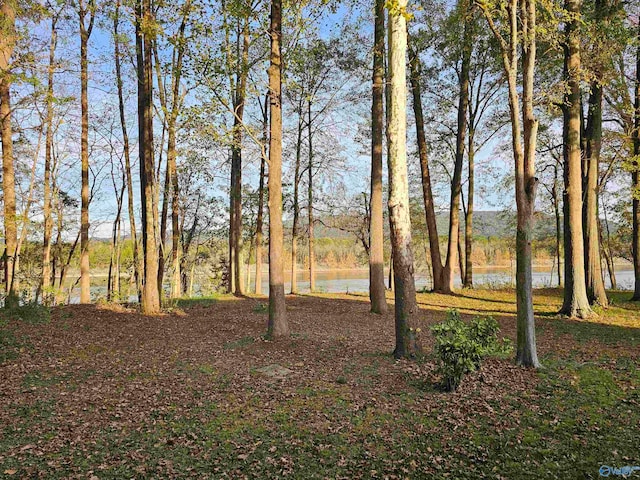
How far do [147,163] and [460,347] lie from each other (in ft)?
29.1

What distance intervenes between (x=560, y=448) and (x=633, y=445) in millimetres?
597

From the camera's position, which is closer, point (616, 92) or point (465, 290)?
point (616, 92)

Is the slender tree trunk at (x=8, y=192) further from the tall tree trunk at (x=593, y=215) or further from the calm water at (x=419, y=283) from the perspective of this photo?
the tall tree trunk at (x=593, y=215)

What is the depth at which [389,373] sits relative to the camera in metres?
5.53

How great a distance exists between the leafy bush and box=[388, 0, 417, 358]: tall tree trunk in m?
1.04

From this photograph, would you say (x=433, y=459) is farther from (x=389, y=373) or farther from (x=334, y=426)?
(x=389, y=373)

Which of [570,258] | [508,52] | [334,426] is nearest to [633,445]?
[334,426]

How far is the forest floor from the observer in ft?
10.9

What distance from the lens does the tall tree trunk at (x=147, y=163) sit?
33.2 ft

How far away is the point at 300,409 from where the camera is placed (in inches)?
176

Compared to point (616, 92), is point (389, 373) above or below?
below

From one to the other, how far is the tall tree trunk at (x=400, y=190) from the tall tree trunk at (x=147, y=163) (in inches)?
262

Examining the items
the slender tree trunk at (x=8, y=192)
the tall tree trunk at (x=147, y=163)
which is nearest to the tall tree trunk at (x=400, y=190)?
the tall tree trunk at (x=147, y=163)

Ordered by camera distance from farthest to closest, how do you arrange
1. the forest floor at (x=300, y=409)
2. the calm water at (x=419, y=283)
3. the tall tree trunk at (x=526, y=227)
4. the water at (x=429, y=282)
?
1. the water at (x=429, y=282)
2. the calm water at (x=419, y=283)
3. the tall tree trunk at (x=526, y=227)
4. the forest floor at (x=300, y=409)
